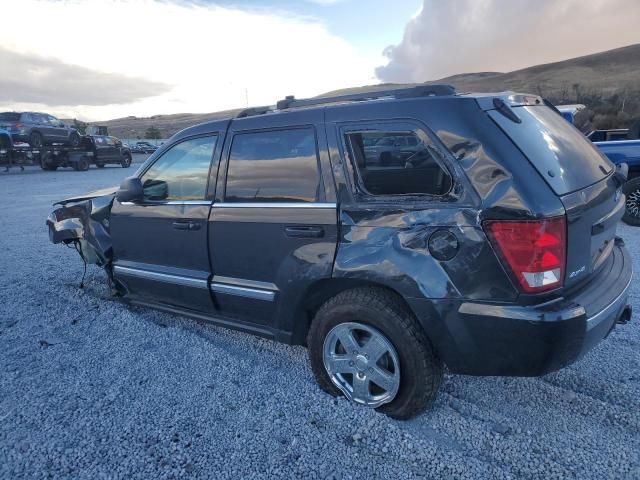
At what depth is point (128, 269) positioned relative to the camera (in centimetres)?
389

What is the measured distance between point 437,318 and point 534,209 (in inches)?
28.1

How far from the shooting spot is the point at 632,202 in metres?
7.05

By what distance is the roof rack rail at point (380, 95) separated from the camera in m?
2.52

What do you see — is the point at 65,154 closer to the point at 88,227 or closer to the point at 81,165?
the point at 81,165

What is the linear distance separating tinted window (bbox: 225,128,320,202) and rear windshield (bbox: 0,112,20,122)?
72.4 ft

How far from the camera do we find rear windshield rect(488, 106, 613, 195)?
2236 millimetres

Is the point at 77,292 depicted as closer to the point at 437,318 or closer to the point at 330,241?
the point at 330,241

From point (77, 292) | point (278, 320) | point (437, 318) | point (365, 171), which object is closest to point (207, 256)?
point (278, 320)

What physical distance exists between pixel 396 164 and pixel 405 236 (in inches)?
17.8

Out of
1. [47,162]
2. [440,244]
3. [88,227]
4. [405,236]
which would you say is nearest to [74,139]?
[47,162]

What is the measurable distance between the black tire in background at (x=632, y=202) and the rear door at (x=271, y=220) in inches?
251

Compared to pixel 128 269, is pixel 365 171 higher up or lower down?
higher up

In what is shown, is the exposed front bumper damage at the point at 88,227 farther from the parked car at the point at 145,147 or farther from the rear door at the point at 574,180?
the parked car at the point at 145,147

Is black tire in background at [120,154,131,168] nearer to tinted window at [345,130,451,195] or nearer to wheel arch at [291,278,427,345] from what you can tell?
wheel arch at [291,278,427,345]
